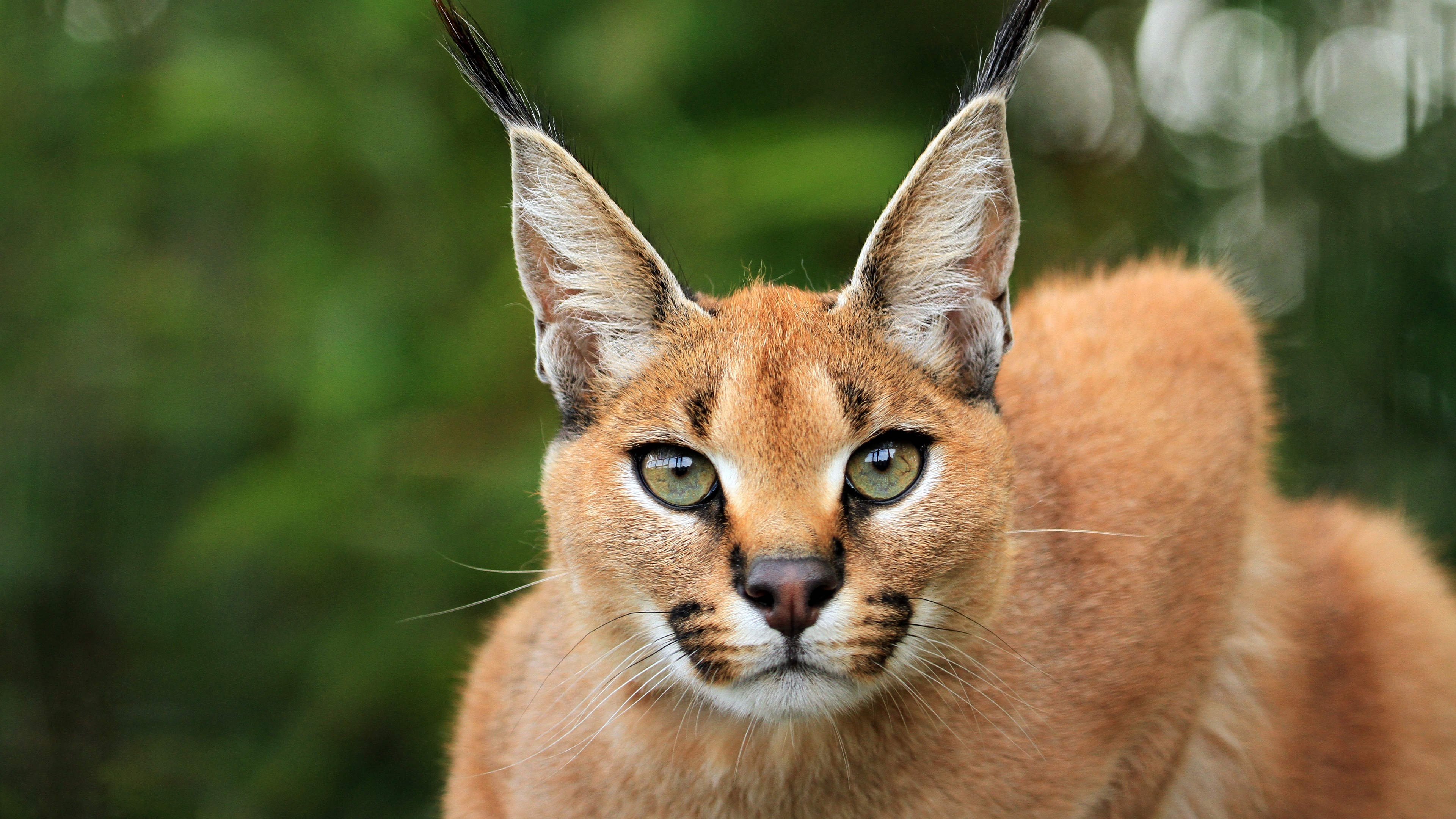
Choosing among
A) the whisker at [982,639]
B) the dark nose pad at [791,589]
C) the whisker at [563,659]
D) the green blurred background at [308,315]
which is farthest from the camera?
the green blurred background at [308,315]

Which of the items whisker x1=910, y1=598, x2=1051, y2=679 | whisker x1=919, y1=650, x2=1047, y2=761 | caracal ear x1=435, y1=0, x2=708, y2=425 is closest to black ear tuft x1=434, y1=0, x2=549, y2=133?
caracal ear x1=435, y1=0, x2=708, y2=425

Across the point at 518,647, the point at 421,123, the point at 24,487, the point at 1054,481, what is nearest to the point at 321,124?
the point at 421,123

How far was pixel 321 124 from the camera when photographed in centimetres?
443

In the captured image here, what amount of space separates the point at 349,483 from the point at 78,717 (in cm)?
130

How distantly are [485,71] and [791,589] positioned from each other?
3.74 feet

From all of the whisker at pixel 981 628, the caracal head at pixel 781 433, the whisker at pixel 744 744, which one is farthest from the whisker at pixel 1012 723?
the whisker at pixel 744 744

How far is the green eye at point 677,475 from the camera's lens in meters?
2.29

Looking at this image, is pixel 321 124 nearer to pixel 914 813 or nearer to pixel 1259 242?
pixel 914 813

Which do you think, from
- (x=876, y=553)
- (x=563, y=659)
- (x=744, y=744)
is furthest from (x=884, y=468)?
(x=563, y=659)

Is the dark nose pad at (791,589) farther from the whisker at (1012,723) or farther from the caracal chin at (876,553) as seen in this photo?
the whisker at (1012,723)

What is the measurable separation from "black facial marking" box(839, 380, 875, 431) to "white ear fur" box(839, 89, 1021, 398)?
23cm

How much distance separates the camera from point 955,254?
2482 mm

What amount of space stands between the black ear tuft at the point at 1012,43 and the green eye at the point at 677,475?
2.94 ft

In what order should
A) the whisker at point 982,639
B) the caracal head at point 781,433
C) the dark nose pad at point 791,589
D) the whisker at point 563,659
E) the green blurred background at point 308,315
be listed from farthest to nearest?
1. the green blurred background at point 308,315
2. the whisker at point 563,659
3. the whisker at point 982,639
4. the caracal head at point 781,433
5. the dark nose pad at point 791,589
